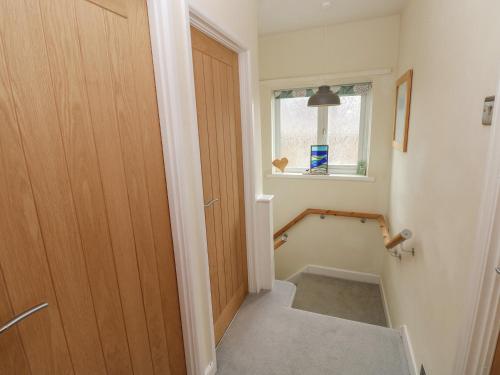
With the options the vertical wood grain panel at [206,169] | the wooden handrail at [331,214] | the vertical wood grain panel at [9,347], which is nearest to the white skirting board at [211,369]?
the vertical wood grain panel at [206,169]

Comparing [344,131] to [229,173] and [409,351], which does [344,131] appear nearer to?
[229,173]

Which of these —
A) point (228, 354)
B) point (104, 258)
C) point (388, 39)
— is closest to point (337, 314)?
point (228, 354)

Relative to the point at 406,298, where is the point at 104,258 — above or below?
above

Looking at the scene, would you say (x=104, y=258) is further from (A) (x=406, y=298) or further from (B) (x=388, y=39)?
(B) (x=388, y=39)

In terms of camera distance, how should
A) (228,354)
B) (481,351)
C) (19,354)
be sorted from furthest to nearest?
(228,354)
(481,351)
(19,354)

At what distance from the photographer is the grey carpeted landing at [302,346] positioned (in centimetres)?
160

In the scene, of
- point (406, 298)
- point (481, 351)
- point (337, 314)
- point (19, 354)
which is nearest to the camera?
point (19, 354)

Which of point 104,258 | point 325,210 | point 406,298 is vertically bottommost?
point 406,298

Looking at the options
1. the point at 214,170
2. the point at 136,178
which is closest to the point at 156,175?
the point at 136,178

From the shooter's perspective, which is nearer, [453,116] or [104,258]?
[104,258]

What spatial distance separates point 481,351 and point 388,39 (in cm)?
278

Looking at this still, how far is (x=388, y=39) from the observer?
272 cm

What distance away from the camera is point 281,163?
3.50 meters

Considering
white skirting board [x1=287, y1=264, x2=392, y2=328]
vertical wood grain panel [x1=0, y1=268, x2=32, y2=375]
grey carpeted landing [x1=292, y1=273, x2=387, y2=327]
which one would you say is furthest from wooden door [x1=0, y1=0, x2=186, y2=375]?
white skirting board [x1=287, y1=264, x2=392, y2=328]
